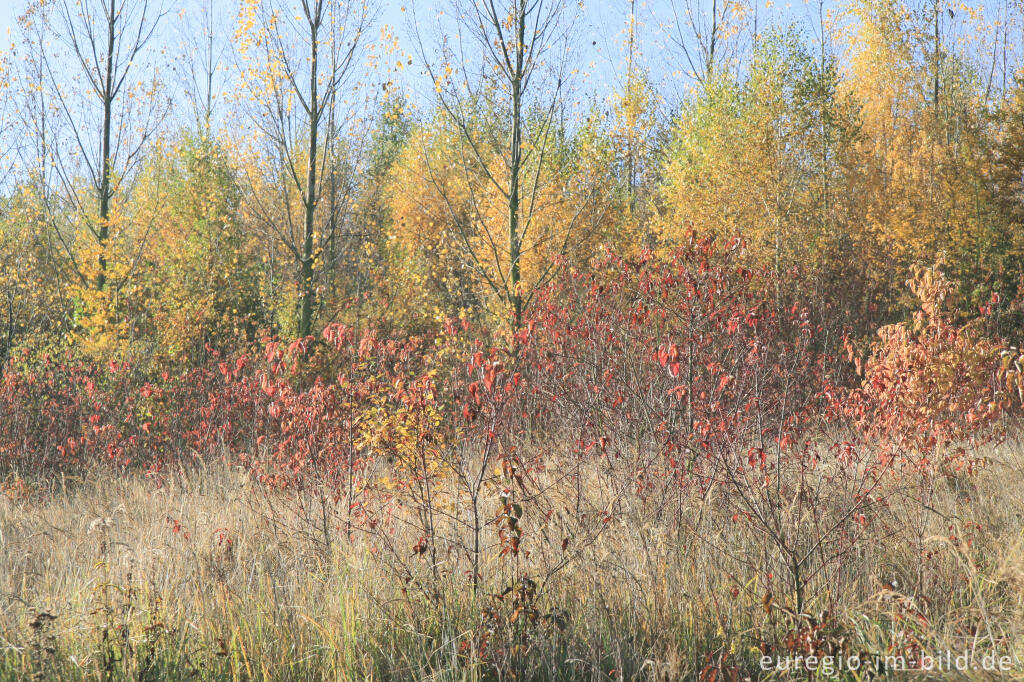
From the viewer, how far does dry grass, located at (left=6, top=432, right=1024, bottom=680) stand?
10.4 ft

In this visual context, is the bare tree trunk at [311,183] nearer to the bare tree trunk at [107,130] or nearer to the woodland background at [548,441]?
the woodland background at [548,441]

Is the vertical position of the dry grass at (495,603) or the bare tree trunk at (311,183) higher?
the bare tree trunk at (311,183)

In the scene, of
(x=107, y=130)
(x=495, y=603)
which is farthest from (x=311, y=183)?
(x=495, y=603)

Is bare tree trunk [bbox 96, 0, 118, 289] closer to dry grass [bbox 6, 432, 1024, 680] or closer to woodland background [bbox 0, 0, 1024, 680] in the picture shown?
woodland background [bbox 0, 0, 1024, 680]

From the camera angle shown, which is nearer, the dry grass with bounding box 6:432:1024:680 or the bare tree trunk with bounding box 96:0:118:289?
the dry grass with bounding box 6:432:1024:680

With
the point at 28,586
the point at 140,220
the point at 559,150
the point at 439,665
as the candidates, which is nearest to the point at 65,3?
the point at 140,220

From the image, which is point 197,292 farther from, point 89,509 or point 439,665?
point 439,665

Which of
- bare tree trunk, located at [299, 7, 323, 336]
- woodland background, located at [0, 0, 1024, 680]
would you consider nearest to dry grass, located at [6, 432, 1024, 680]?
woodland background, located at [0, 0, 1024, 680]

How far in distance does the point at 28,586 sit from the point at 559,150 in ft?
56.2

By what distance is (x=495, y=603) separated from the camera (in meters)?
3.29

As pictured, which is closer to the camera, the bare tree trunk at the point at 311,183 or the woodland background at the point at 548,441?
the woodland background at the point at 548,441

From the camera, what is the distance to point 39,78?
48.5 feet

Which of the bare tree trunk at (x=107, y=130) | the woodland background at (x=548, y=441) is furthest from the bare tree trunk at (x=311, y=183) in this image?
the bare tree trunk at (x=107, y=130)

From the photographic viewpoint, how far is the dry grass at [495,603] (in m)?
3.16
